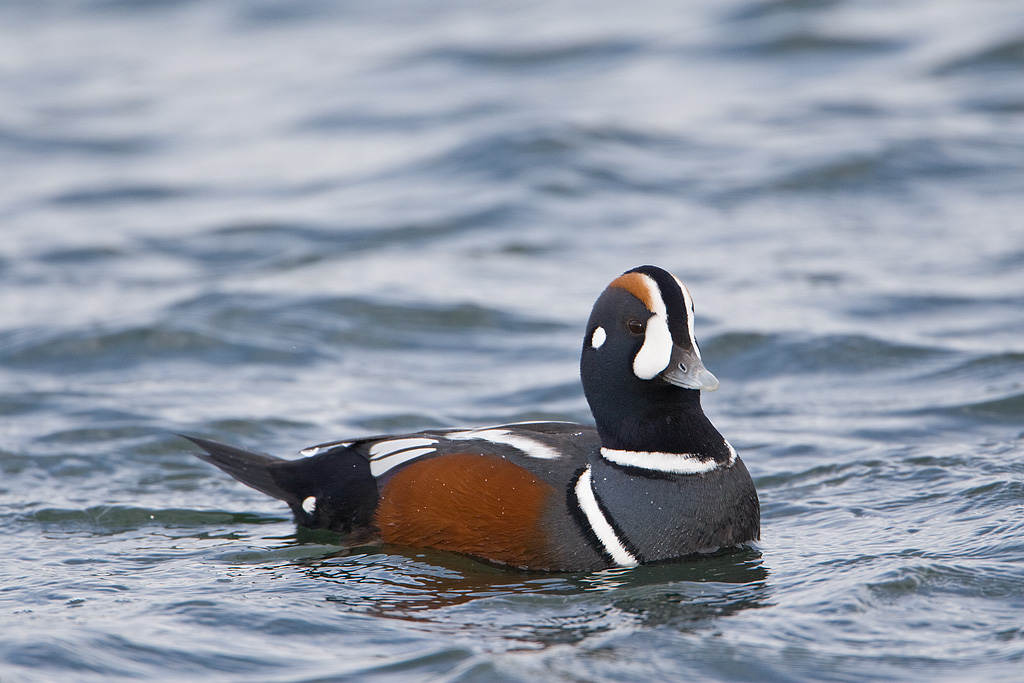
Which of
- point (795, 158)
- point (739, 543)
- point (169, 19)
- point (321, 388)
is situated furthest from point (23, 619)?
point (169, 19)

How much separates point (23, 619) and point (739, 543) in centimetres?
319

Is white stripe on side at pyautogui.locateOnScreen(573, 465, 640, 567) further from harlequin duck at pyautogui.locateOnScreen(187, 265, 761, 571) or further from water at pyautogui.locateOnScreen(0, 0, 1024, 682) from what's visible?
water at pyautogui.locateOnScreen(0, 0, 1024, 682)

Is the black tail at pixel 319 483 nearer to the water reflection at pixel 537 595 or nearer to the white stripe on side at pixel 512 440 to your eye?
the water reflection at pixel 537 595

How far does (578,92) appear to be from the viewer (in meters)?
17.2

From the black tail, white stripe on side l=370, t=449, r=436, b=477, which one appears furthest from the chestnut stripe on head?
the black tail

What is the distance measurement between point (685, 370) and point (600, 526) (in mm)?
797

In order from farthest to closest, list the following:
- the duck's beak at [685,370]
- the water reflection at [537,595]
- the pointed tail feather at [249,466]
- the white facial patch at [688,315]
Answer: the pointed tail feather at [249,466] < the white facial patch at [688,315] < the duck's beak at [685,370] < the water reflection at [537,595]

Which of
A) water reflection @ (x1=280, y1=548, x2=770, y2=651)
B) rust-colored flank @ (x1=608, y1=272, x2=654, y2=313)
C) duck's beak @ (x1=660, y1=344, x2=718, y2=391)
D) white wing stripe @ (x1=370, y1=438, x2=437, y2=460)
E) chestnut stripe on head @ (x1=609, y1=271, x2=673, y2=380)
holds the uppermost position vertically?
rust-colored flank @ (x1=608, y1=272, x2=654, y2=313)

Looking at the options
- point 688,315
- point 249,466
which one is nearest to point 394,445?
point 249,466

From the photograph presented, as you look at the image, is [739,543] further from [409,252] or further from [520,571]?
[409,252]

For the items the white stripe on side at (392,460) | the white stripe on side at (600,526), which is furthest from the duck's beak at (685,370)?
the white stripe on side at (392,460)

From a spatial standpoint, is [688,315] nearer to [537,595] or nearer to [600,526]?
[600,526]

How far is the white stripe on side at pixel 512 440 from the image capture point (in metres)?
6.18

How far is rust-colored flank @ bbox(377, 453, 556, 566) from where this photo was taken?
237 inches
